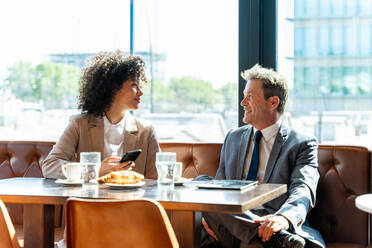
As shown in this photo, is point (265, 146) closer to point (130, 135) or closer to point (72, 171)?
point (130, 135)

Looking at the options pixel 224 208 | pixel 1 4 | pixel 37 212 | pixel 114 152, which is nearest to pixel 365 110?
pixel 114 152

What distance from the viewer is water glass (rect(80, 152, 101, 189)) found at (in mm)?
2135

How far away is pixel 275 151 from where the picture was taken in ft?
8.89

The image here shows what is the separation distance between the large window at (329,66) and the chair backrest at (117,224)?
1846 millimetres

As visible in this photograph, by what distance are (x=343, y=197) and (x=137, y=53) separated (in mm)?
1772

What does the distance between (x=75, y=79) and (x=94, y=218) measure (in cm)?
242

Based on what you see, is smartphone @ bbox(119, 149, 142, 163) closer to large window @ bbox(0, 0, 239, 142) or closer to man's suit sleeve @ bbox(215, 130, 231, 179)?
man's suit sleeve @ bbox(215, 130, 231, 179)

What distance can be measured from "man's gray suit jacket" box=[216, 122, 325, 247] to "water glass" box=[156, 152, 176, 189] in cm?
44

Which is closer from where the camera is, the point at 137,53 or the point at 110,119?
the point at 110,119

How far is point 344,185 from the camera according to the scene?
272cm

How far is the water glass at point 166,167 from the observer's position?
2.06 metres

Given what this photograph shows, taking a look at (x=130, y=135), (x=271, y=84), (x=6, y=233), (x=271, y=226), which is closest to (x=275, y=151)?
(x=271, y=84)

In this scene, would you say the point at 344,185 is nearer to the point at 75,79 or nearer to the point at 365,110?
the point at 365,110

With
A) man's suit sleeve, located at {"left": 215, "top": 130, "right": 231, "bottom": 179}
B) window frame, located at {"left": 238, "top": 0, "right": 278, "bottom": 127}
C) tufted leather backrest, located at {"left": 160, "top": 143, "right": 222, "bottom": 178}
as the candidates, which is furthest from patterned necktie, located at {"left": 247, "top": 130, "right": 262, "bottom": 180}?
window frame, located at {"left": 238, "top": 0, "right": 278, "bottom": 127}
